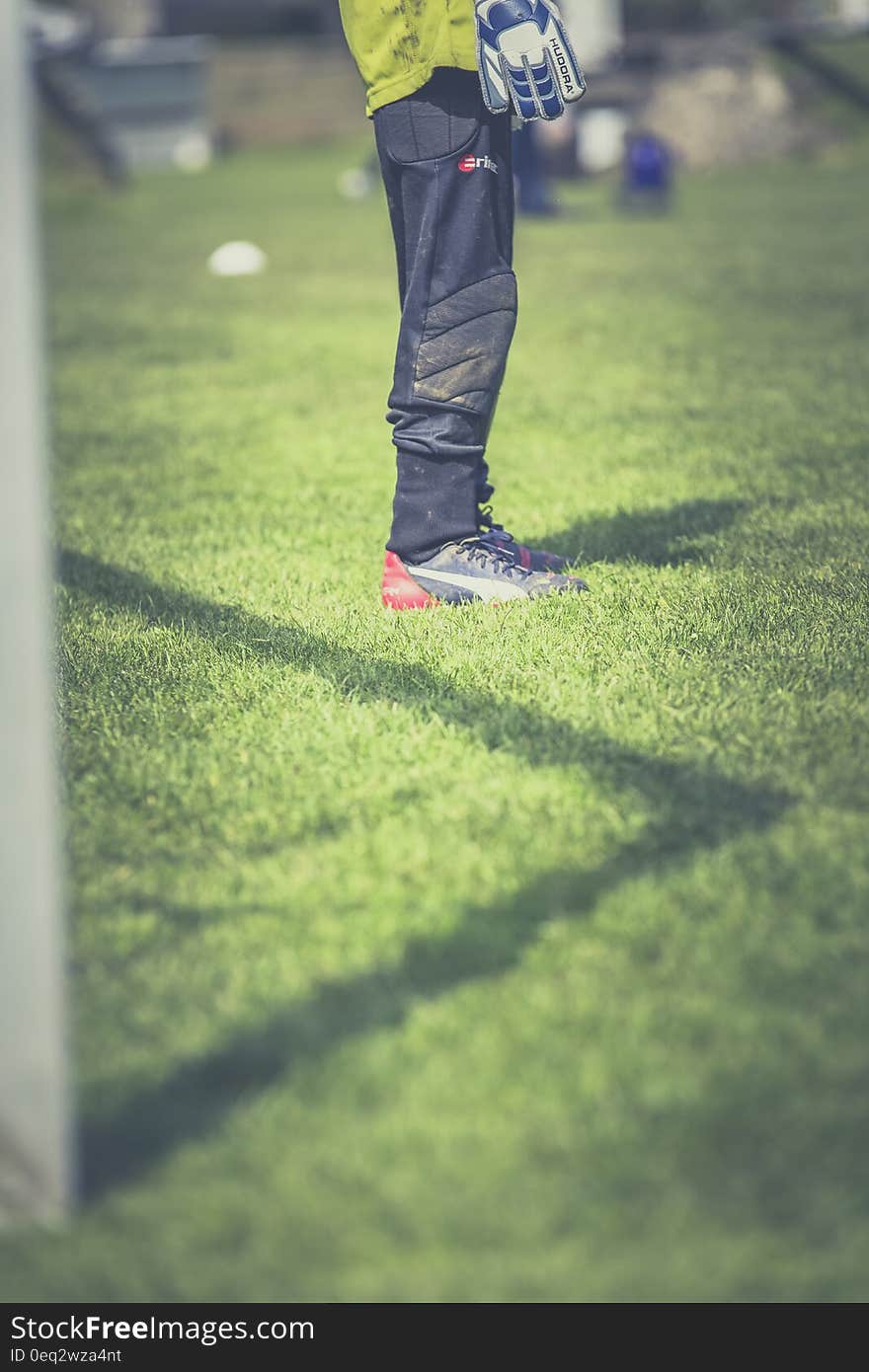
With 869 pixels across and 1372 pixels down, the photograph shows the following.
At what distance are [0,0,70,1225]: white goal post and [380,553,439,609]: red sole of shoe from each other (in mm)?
1834

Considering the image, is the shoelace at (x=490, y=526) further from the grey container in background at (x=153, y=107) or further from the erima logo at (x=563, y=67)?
the grey container in background at (x=153, y=107)

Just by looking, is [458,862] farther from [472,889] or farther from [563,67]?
[563,67]

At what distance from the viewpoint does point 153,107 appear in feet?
81.6

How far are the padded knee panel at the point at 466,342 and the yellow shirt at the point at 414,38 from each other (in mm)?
428

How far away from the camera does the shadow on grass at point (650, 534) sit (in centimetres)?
359

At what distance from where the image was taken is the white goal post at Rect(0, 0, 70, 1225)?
1300 millimetres

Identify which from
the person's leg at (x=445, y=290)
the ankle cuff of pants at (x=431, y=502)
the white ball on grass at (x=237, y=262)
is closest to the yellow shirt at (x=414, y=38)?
the person's leg at (x=445, y=290)

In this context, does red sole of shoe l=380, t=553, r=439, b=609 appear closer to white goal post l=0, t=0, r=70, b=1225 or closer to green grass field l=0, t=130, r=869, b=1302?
green grass field l=0, t=130, r=869, b=1302

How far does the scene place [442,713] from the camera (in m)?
2.59

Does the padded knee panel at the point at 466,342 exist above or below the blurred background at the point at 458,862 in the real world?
above

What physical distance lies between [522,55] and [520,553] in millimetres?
1069

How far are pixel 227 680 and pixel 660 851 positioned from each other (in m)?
1.11

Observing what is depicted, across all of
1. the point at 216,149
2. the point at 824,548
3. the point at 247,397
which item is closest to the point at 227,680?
the point at 824,548

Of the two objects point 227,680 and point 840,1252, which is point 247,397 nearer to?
point 227,680
